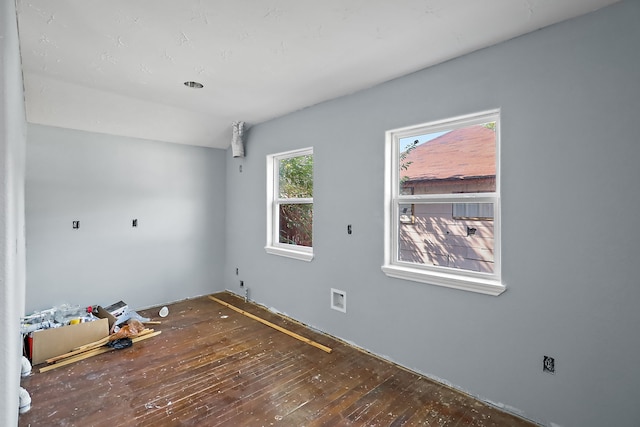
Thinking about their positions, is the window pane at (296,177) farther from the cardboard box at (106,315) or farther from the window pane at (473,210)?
the cardboard box at (106,315)

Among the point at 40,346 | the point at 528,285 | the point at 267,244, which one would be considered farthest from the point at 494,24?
the point at 40,346

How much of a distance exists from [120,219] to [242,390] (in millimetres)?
2917

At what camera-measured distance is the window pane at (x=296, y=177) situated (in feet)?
12.2

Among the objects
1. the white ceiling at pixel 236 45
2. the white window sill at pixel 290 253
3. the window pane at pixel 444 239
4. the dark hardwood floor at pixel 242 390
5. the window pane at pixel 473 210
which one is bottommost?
the dark hardwood floor at pixel 242 390

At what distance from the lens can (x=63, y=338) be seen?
2.83 metres

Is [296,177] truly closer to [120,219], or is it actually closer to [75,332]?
[120,219]

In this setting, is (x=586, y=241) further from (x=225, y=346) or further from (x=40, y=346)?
(x=40, y=346)

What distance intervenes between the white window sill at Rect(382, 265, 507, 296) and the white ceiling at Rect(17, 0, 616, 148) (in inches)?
66.6

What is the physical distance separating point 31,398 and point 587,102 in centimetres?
421

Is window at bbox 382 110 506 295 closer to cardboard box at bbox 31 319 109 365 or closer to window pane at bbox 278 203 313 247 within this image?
window pane at bbox 278 203 313 247

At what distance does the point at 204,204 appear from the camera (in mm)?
4777

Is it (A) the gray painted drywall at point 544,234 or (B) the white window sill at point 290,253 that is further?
(B) the white window sill at point 290,253

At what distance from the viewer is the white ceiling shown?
5.81 ft

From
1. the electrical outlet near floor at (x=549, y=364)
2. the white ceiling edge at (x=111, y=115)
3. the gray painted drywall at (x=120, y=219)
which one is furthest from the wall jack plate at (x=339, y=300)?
the white ceiling edge at (x=111, y=115)
